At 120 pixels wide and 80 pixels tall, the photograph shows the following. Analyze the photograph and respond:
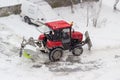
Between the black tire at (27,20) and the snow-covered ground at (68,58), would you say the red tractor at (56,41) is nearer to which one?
the snow-covered ground at (68,58)

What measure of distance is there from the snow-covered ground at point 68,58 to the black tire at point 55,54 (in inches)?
11.2

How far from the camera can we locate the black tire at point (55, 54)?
16.9 meters

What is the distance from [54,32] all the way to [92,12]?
7657 mm

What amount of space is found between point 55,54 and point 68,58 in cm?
99

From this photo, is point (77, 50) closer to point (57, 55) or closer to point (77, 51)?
point (77, 51)

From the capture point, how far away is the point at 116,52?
18.5m

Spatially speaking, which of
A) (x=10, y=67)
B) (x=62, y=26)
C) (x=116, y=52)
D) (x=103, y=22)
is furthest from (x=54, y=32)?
(x=103, y=22)

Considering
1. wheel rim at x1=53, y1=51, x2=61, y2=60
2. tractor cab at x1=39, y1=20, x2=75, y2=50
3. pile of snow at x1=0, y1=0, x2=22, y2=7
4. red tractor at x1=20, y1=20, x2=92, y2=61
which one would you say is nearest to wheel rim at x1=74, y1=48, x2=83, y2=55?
red tractor at x1=20, y1=20, x2=92, y2=61

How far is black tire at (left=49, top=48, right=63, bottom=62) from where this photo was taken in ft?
55.5

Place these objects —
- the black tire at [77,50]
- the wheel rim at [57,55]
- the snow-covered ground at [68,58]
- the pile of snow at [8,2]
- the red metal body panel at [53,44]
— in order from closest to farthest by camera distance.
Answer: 1. the snow-covered ground at [68,58]
2. the red metal body panel at [53,44]
3. the wheel rim at [57,55]
4. the black tire at [77,50]
5. the pile of snow at [8,2]

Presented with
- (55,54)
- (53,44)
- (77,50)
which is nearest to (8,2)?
(53,44)

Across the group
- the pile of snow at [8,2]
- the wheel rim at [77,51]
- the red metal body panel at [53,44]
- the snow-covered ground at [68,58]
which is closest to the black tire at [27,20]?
the snow-covered ground at [68,58]

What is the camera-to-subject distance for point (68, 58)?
17641 mm

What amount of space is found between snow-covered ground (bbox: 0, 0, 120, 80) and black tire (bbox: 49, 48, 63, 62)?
286 millimetres
